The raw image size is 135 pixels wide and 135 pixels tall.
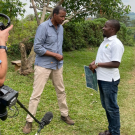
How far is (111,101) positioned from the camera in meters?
2.79

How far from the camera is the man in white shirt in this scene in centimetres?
264

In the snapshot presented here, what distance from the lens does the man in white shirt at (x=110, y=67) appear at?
8.66 ft

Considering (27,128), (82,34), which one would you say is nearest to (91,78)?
(27,128)

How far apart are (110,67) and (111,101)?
514mm

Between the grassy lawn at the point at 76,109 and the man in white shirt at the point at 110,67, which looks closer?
the man in white shirt at the point at 110,67

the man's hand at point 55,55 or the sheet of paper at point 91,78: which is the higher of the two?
the man's hand at point 55,55

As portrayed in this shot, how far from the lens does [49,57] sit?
10.3ft

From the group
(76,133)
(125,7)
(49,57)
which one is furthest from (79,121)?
(125,7)

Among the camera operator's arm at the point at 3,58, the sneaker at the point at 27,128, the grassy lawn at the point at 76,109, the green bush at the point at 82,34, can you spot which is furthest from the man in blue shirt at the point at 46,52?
the green bush at the point at 82,34

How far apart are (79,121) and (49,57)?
141cm

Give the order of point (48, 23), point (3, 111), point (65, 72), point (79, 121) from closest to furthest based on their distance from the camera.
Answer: point (3, 111) → point (48, 23) → point (79, 121) → point (65, 72)

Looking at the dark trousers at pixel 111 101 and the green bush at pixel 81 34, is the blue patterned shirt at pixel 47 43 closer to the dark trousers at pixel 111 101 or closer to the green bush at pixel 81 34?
the dark trousers at pixel 111 101

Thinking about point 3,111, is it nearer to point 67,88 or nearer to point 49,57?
point 49,57

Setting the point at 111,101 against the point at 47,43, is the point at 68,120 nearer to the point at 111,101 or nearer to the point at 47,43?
the point at 111,101
